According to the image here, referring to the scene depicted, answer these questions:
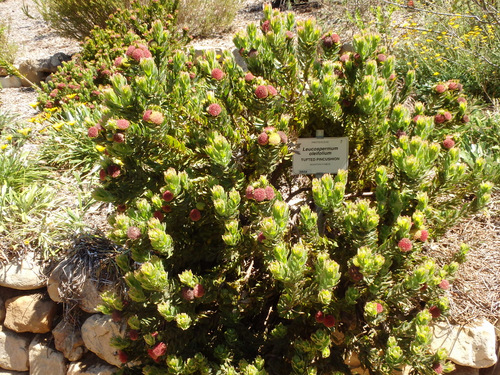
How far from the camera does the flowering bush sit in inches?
78.7

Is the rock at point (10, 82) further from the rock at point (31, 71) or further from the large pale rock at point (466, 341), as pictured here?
the large pale rock at point (466, 341)

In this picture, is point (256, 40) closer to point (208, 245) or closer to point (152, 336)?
point (208, 245)

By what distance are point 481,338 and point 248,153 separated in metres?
1.83

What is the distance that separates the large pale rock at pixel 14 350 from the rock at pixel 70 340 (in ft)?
1.53

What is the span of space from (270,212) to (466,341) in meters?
1.65

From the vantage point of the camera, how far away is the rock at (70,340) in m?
3.50

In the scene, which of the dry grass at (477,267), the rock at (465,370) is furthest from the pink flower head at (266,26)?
the rock at (465,370)

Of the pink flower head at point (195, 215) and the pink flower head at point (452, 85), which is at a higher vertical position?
the pink flower head at point (452, 85)

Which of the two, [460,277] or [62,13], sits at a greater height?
[62,13]

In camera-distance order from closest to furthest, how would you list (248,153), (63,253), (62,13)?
1. (248,153)
2. (63,253)
3. (62,13)

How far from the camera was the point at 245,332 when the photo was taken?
2.37 meters

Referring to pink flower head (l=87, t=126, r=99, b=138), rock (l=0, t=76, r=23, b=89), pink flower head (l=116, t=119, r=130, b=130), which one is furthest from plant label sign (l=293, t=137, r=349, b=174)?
rock (l=0, t=76, r=23, b=89)

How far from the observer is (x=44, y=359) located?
3688mm

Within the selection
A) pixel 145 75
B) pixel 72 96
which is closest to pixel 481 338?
pixel 145 75
